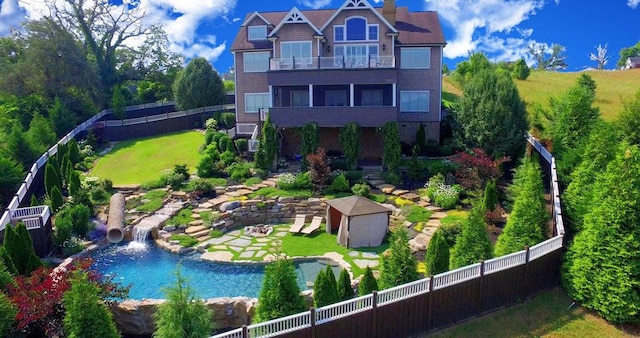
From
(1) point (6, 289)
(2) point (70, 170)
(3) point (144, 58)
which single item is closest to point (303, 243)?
(1) point (6, 289)

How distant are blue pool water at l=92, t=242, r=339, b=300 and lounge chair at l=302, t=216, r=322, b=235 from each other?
2796 millimetres

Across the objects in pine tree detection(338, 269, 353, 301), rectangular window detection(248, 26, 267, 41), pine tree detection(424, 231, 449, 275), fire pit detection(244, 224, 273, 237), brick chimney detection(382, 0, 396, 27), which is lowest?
fire pit detection(244, 224, 273, 237)

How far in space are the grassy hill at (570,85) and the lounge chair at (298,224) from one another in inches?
874

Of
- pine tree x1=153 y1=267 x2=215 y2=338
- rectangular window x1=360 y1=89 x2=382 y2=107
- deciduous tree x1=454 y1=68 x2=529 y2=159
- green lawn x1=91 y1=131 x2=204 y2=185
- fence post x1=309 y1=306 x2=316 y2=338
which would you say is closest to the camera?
pine tree x1=153 y1=267 x2=215 y2=338

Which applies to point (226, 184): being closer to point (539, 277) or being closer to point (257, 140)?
point (257, 140)

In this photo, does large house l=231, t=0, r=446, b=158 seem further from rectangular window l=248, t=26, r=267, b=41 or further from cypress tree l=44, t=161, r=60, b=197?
cypress tree l=44, t=161, r=60, b=197

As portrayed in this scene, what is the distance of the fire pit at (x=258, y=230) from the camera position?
62.3 ft

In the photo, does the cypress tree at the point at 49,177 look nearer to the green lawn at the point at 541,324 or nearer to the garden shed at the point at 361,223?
the garden shed at the point at 361,223

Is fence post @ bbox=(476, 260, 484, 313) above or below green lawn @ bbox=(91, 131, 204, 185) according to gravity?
below

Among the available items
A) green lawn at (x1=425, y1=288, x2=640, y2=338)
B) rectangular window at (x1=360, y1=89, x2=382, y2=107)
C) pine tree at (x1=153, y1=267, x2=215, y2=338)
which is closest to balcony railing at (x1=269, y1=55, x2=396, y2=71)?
rectangular window at (x1=360, y1=89, x2=382, y2=107)

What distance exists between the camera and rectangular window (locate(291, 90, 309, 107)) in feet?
96.0

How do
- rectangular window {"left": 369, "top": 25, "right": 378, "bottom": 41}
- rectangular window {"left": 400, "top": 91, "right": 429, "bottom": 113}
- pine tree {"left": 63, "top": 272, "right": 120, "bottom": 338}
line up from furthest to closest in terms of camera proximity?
1. rectangular window {"left": 400, "top": 91, "right": 429, "bottom": 113}
2. rectangular window {"left": 369, "top": 25, "right": 378, "bottom": 41}
3. pine tree {"left": 63, "top": 272, "right": 120, "bottom": 338}

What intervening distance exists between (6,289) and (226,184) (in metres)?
12.9

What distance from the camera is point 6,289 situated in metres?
10.6
